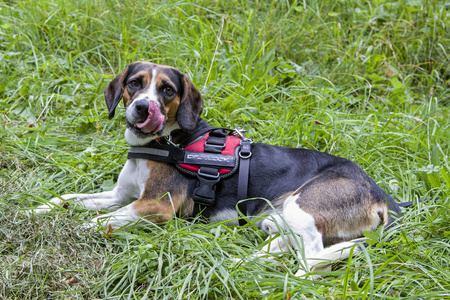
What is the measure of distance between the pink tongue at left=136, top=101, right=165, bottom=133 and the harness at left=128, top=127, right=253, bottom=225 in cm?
24

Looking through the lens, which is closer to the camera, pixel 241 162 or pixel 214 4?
pixel 241 162

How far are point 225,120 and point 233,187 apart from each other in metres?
1.30

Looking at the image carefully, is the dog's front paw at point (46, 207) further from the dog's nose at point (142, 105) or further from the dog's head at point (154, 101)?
the dog's nose at point (142, 105)

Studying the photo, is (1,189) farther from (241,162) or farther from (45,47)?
(45,47)

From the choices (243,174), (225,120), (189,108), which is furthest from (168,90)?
(225,120)

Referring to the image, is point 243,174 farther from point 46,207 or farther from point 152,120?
point 46,207

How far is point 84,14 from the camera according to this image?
604cm

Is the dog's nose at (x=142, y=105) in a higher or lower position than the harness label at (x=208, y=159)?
higher

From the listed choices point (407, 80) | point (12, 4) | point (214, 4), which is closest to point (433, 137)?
point (407, 80)

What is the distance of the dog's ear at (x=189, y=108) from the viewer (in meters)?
3.63

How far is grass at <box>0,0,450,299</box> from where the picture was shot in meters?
2.83

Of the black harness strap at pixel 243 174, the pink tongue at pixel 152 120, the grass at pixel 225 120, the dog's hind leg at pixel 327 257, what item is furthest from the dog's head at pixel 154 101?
the dog's hind leg at pixel 327 257

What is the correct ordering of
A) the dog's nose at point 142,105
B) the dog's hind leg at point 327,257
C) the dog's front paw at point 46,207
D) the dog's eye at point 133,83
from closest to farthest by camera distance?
the dog's hind leg at point 327,257 → the dog's nose at point 142,105 → the dog's front paw at point 46,207 → the dog's eye at point 133,83

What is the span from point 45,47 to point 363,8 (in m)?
4.43
